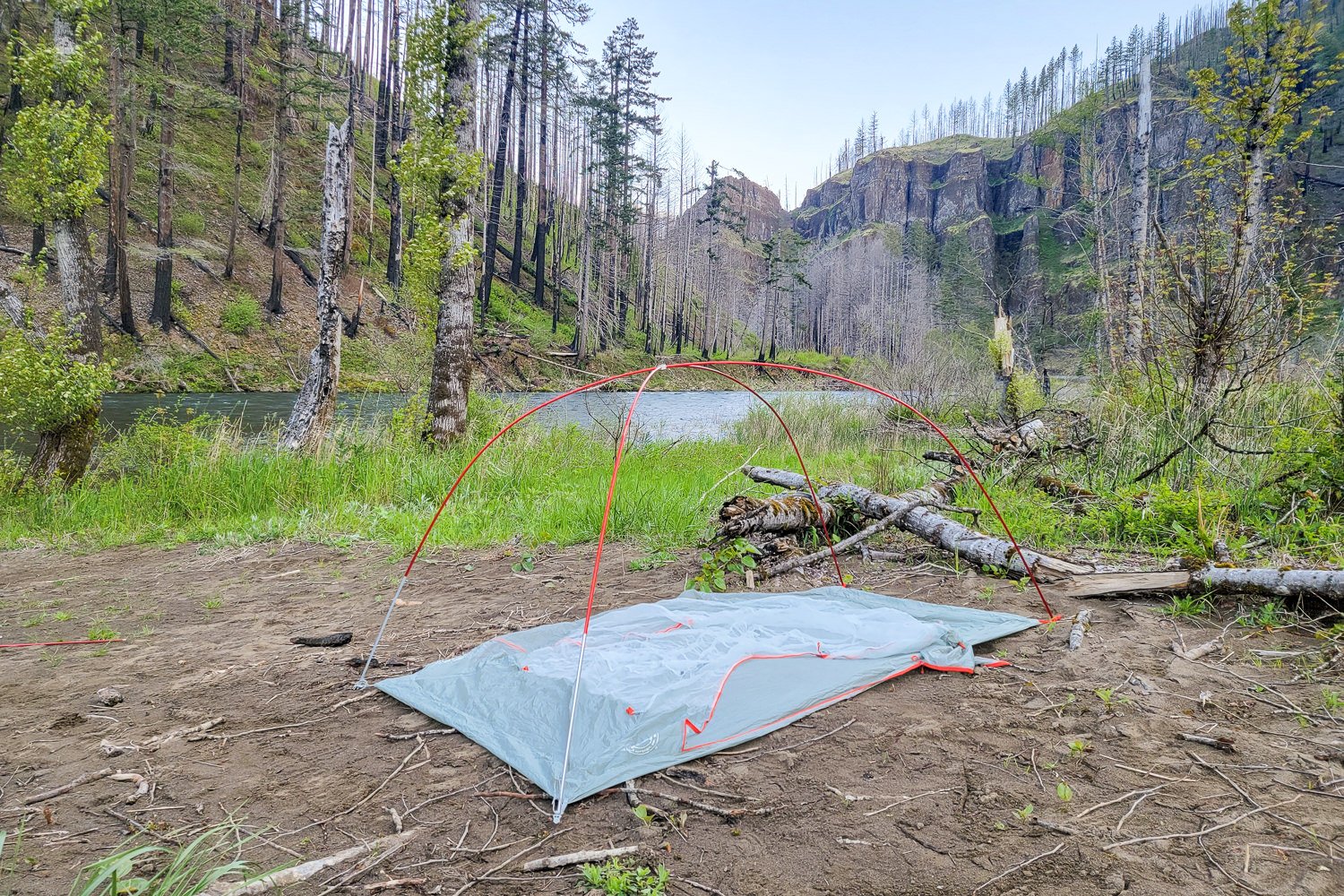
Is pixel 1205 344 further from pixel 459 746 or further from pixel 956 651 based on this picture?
pixel 459 746

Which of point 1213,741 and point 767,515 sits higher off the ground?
point 767,515

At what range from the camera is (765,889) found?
5.42ft

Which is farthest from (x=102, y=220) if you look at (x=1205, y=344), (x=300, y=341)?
(x=1205, y=344)

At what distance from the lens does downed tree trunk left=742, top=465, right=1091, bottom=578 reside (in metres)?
3.90

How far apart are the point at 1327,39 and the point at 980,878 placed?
7066 cm

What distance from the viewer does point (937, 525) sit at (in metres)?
4.58

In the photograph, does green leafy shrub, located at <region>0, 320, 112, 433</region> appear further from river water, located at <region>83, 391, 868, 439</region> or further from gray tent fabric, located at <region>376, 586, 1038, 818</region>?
gray tent fabric, located at <region>376, 586, 1038, 818</region>

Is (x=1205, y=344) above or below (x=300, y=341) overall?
below

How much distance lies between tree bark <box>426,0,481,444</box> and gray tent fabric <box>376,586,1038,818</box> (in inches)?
211

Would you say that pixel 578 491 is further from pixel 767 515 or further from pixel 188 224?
pixel 188 224

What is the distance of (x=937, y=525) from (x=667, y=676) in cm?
272

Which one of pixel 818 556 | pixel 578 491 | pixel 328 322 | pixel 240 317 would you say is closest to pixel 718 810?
pixel 818 556

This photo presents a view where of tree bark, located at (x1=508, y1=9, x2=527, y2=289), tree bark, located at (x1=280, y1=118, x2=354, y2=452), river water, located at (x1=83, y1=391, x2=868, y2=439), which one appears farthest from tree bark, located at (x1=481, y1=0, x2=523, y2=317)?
tree bark, located at (x1=280, y1=118, x2=354, y2=452)

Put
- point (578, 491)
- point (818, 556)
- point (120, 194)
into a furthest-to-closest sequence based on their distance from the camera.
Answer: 1. point (120, 194)
2. point (578, 491)
3. point (818, 556)
